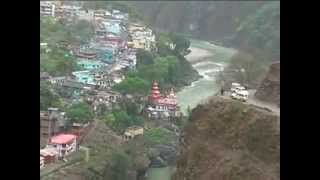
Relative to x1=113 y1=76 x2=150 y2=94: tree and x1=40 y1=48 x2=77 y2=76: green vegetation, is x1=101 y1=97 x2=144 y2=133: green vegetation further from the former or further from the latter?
x1=40 y1=48 x2=77 y2=76: green vegetation

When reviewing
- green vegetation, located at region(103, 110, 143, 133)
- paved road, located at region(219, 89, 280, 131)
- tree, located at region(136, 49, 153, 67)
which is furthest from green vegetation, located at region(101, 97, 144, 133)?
paved road, located at region(219, 89, 280, 131)

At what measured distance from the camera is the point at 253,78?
4.18 ft

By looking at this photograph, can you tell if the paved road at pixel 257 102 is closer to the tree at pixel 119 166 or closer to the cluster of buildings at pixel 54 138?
the tree at pixel 119 166

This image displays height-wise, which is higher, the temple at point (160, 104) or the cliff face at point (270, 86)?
the cliff face at point (270, 86)

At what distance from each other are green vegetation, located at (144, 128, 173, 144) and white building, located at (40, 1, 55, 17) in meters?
0.39

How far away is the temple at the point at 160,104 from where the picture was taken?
120 centimetres

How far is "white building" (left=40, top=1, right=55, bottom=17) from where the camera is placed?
1229mm

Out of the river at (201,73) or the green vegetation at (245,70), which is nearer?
the river at (201,73)

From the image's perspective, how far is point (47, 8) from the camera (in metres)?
1.24

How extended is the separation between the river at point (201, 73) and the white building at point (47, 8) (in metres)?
0.37

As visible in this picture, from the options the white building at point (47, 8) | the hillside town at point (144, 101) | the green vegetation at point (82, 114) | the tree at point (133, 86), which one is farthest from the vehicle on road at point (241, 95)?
the white building at point (47, 8)
